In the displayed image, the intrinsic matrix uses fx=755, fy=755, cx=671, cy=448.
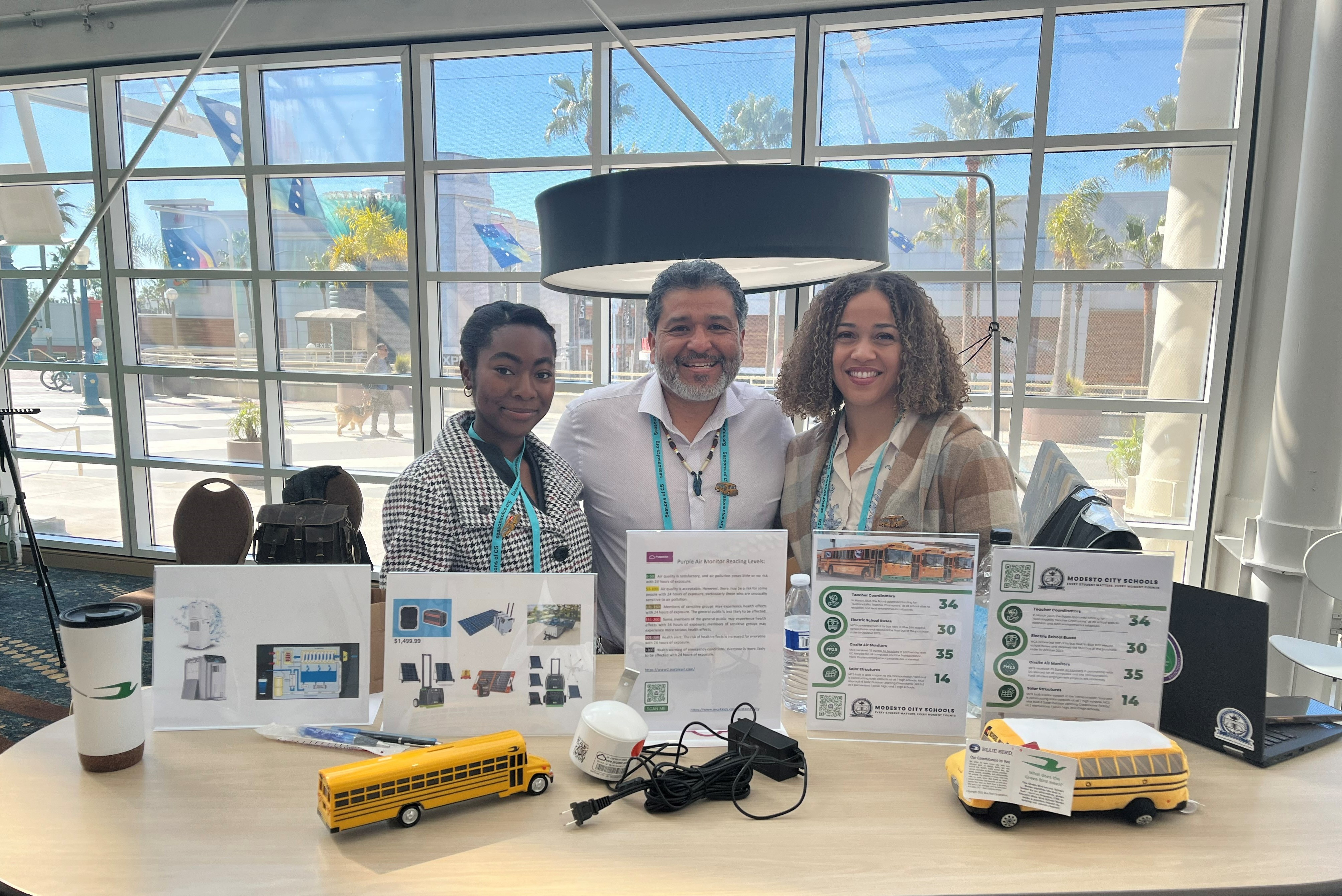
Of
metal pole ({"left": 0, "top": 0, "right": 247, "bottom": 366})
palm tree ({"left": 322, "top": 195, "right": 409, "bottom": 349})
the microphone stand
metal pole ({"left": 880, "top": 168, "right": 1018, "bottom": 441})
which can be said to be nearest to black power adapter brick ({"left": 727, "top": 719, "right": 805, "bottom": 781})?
metal pole ({"left": 0, "top": 0, "right": 247, "bottom": 366})

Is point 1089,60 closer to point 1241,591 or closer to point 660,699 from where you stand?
point 1241,591

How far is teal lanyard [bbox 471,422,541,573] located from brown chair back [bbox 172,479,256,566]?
→ 2.16m

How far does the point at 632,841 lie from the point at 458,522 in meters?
0.83

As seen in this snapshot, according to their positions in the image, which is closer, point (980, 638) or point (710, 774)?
point (710, 774)

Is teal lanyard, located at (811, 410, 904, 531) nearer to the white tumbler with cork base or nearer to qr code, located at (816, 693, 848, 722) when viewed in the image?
qr code, located at (816, 693, 848, 722)

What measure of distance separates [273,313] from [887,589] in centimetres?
476

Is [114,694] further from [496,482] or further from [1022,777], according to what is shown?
[1022,777]

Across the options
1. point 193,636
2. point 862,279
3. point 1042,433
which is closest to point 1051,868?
point 193,636

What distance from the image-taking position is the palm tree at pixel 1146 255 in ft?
11.8

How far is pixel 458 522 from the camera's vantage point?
1.59m

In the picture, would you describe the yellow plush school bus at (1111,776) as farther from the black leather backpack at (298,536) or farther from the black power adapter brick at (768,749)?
the black leather backpack at (298,536)

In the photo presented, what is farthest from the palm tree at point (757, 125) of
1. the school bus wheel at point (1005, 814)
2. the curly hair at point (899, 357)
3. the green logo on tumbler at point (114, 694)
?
the green logo on tumbler at point (114, 694)

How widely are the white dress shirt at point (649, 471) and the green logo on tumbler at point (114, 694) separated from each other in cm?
104

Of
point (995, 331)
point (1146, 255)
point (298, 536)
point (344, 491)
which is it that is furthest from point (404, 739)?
point (1146, 255)
